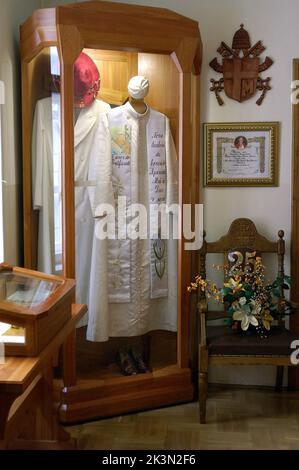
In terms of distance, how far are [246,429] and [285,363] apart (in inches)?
15.3

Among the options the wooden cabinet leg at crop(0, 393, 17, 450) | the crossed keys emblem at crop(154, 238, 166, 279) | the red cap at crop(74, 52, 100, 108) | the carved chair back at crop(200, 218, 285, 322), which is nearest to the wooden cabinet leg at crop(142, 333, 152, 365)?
the crossed keys emblem at crop(154, 238, 166, 279)

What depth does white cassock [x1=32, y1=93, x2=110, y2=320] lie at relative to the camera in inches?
113

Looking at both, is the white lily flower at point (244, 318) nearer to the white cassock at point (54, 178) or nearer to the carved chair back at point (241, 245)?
the carved chair back at point (241, 245)

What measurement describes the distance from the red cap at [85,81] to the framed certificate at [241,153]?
73cm

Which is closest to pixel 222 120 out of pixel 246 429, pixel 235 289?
pixel 235 289

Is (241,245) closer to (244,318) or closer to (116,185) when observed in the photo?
(244,318)

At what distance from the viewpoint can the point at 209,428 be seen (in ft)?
9.36

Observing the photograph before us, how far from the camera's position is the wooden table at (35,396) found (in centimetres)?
155

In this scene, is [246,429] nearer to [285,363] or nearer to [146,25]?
[285,363]

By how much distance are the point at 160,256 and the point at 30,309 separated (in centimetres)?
151

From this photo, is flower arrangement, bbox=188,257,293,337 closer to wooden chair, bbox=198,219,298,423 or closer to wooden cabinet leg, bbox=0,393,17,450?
wooden chair, bbox=198,219,298,423

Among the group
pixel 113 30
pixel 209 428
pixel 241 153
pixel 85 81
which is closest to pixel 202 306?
pixel 209 428

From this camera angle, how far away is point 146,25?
2768mm

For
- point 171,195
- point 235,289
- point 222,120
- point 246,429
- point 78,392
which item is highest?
point 222,120
